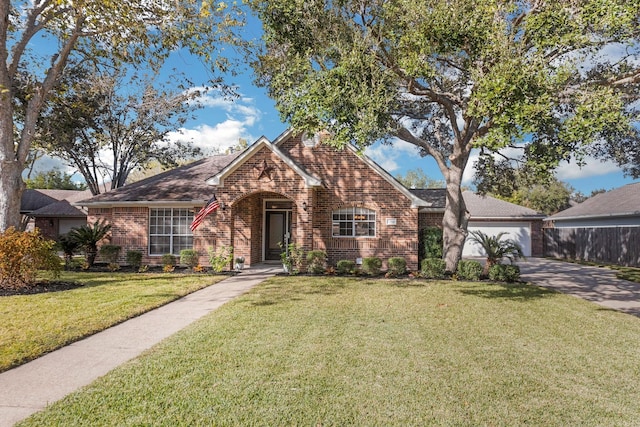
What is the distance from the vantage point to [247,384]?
13.6ft

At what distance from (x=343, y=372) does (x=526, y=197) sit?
4774 centimetres

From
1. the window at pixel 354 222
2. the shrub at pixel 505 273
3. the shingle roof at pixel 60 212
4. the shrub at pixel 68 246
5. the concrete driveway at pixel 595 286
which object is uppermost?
the shingle roof at pixel 60 212

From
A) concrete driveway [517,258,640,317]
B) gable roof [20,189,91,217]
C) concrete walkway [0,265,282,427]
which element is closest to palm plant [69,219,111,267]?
concrete walkway [0,265,282,427]

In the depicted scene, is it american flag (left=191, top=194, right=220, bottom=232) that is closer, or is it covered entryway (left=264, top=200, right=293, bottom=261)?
american flag (left=191, top=194, right=220, bottom=232)

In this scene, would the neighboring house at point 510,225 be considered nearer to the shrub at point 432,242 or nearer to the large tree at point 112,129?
the shrub at point 432,242

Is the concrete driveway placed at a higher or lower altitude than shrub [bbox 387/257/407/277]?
lower

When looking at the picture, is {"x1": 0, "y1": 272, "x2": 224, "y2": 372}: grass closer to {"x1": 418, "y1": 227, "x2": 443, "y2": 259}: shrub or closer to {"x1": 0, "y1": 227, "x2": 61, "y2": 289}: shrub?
{"x1": 0, "y1": 227, "x2": 61, "y2": 289}: shrub

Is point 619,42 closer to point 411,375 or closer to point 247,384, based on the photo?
point 411,375

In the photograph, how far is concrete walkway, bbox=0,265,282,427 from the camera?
3.79 m

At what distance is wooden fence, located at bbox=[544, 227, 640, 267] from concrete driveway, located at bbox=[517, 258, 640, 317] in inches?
169

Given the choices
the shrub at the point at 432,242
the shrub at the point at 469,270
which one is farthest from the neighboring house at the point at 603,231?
the shrub at the point at 469,270

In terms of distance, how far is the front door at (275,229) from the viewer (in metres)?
16.2

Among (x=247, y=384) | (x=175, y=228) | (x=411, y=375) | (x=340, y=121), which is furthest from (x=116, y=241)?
(x=411, y=375)

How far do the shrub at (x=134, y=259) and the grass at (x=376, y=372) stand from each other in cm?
806
